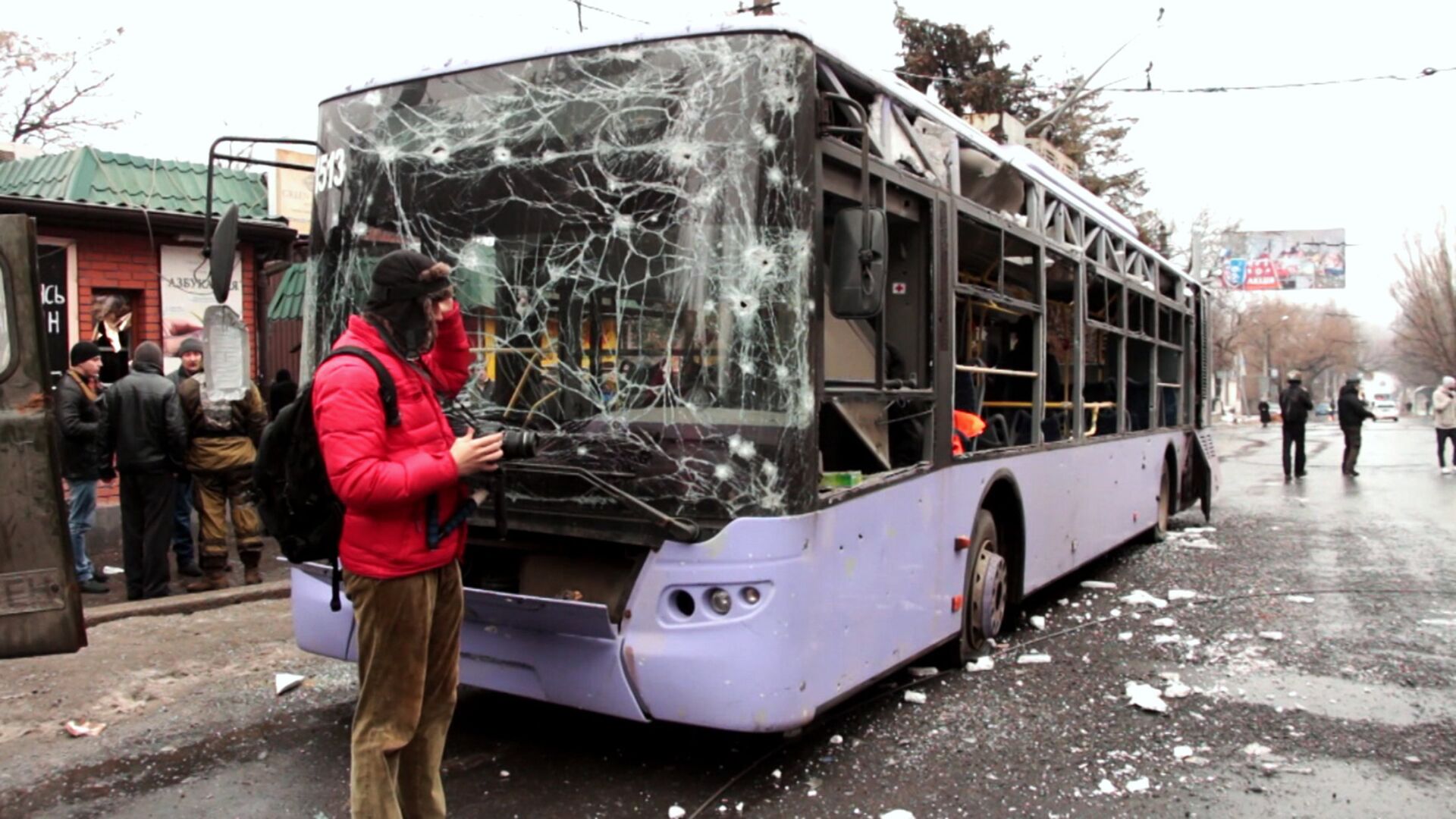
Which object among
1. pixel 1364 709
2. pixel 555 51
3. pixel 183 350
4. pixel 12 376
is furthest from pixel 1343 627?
pixel 183 350

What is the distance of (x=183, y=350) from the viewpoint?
792cm

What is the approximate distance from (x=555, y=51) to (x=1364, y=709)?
16.1 ft

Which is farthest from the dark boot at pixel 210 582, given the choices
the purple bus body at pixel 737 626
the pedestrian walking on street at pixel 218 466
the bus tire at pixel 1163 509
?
the bus tire at pixel 1163 509

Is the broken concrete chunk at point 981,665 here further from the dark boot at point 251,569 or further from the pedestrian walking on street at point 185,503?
the pedestrian walking on street at point 185,503

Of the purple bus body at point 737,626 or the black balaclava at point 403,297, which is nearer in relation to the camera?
the black balaclava at point 403,297

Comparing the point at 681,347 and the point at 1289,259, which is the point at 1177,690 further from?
the point at 1289,259

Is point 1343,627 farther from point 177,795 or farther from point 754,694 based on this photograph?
point 177,795

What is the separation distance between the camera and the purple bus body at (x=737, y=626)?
3883 millimetres

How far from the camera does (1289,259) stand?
49094 millimetres

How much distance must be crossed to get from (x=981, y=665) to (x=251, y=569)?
5.47 metres

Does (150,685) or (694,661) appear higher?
(694,661)

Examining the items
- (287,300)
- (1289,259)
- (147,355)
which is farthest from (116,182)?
(1289,259)

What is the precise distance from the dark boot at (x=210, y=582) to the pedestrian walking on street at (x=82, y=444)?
77 cm

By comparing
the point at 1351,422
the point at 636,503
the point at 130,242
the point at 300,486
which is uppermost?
the point at 130,242
